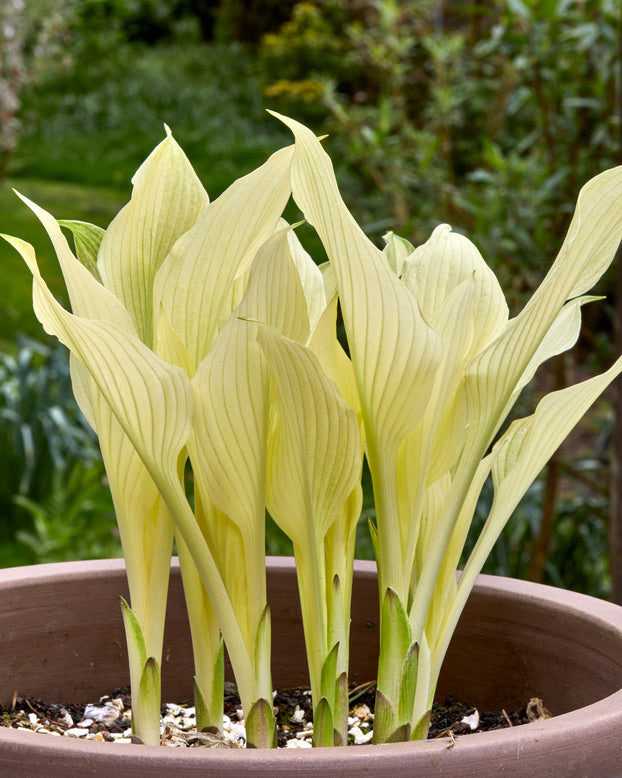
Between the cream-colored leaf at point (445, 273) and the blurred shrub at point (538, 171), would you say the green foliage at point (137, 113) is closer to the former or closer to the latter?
the blurred shrub at point (538, 171)

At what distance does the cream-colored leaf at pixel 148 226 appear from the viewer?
1.90 feet

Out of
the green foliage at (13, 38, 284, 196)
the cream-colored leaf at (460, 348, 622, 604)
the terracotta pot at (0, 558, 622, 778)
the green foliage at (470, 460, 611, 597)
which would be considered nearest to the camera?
the terracotta pot at (0, 558, 622, 778)

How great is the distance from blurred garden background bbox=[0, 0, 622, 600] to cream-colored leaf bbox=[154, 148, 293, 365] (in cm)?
91

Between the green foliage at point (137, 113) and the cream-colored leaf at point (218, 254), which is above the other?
the cream-colored leaf at point (218, 254)

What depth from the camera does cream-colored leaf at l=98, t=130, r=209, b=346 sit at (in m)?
0.58

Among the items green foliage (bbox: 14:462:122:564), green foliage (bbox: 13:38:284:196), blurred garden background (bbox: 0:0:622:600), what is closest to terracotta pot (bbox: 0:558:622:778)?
blurred garden background (bbox: 0:0:622:600)

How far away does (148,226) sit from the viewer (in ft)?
1.94

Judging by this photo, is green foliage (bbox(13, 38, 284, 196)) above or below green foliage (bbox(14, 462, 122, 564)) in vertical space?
above

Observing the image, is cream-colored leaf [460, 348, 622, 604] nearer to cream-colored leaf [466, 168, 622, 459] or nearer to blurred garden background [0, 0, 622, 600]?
cream-colored leaf [466, 168, 622, 459]

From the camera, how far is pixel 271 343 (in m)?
0.50

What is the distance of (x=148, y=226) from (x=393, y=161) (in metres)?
1.86

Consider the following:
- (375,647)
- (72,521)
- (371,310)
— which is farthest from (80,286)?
(72,521)

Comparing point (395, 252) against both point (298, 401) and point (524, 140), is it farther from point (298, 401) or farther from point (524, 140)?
point (524, 140)

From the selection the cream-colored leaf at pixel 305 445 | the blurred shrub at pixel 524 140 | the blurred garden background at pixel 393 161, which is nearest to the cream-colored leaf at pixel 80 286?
the cream-colored leaf at pixel 305 445
